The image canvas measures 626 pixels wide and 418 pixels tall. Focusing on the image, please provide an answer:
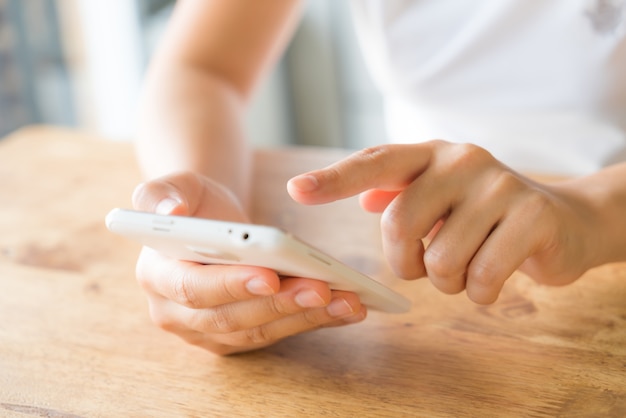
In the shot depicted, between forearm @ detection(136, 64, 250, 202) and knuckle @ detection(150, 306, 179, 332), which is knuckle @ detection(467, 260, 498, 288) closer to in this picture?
knuckle @ detection(150, 306, 179, 332)

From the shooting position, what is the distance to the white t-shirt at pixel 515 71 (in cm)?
95

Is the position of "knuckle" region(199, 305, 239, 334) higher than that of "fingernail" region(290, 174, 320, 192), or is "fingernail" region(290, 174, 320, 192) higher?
"fingernail" region(290, 174, 320, 192)

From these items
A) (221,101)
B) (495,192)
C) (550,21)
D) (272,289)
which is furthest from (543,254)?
(221,101)

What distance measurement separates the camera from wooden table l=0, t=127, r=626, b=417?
2.03ft

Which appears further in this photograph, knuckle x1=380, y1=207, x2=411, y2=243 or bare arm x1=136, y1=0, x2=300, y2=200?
bare arm x1=136, y1=0, x2=300, y2=200

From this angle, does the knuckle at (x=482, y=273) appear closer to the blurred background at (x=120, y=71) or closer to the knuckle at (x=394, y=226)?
the knuckle at (x=394, y=226)

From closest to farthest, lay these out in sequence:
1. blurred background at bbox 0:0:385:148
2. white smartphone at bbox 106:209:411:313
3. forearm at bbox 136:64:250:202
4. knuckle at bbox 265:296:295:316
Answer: white smartphone at bbox 106:209:411:313, knuckle at bbox 265:296:295:316, forearm at bbox 136:64:250:202, blurred background at bbox 0:0:385:148

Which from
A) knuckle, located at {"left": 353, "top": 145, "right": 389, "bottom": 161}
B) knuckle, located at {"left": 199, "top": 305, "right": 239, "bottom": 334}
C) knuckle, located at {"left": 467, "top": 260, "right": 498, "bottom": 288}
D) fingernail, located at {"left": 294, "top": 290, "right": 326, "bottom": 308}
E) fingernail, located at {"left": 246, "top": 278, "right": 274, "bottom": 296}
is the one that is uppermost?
knuckle, located at {"left": 353, "top": 145, "right": 389, "bottom": 161}

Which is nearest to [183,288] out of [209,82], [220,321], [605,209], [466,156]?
[220,321]

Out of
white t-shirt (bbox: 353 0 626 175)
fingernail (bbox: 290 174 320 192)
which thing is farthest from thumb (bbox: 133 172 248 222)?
white t-shirt (bbox: 353 0 626 175)

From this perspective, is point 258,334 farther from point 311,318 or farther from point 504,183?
point 504,183

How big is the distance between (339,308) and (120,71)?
1744 mm

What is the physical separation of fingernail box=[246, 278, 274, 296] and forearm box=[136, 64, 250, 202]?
31 centimetres

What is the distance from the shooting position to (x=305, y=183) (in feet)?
1.93
